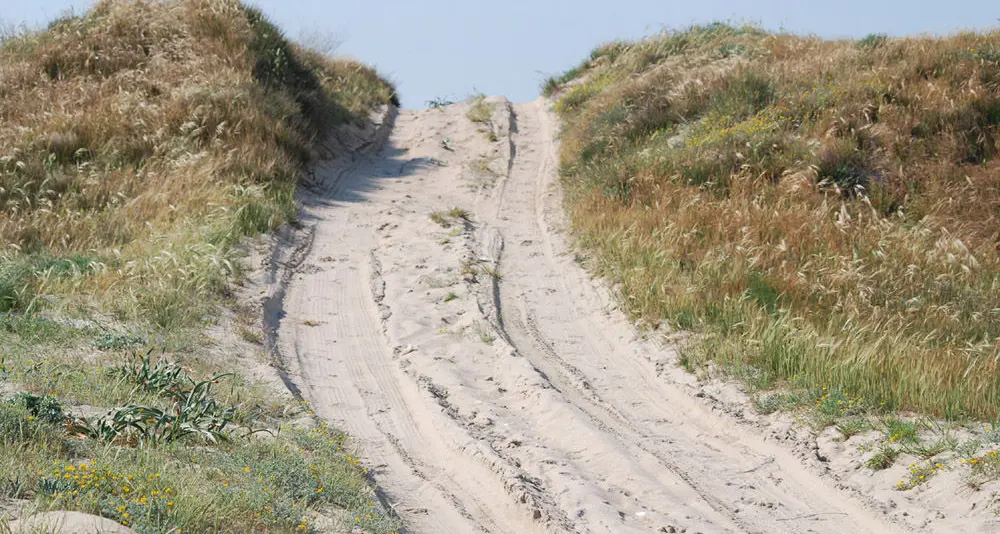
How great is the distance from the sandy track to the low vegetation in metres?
0.59

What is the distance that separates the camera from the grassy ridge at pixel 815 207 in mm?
7266

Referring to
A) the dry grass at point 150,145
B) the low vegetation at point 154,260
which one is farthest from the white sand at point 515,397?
the dry grass at point 150,145

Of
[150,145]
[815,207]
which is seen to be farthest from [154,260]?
A: [815,207]

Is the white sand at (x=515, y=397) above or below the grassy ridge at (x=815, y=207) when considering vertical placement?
below

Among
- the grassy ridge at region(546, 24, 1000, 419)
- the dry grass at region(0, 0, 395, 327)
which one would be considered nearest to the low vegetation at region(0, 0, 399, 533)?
the dry grass at region(0, 0, 395, 327)

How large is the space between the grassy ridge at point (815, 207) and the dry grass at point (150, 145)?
15.1 ft

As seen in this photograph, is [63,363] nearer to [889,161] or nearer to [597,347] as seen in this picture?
[597,347]

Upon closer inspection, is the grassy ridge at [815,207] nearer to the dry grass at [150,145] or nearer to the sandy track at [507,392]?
the sandy track at [507,392]

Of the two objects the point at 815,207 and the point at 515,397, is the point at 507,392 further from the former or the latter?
the point at 815,207

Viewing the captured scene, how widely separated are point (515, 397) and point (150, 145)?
9.01 metres

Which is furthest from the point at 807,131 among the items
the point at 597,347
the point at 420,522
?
the point at 420,522

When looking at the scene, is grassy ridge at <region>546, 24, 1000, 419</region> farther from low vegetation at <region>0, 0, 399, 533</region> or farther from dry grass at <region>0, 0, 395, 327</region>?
dry grass at <region>0, 0, 395, 327</region>

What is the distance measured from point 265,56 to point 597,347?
1206 centimetres

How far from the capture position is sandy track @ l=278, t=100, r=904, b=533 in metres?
5.35
